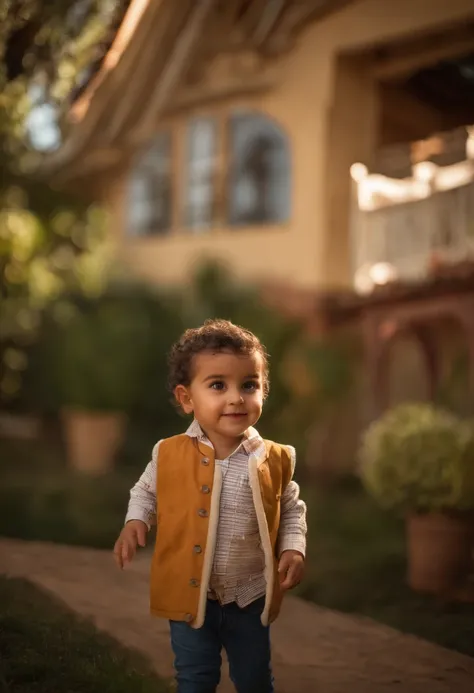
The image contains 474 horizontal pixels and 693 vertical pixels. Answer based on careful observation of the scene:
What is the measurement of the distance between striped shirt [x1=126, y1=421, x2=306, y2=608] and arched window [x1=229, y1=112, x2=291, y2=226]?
7.33 m

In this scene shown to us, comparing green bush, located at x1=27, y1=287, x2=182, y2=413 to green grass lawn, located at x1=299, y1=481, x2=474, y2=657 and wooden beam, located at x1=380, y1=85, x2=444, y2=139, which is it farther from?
wooden beam, located at x1=380, y1=85, x2=444, y2=139

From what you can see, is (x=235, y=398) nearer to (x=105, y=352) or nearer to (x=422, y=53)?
(x=422, y=53)

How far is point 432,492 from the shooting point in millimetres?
5297

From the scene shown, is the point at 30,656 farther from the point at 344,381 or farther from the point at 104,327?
the point at 104,327

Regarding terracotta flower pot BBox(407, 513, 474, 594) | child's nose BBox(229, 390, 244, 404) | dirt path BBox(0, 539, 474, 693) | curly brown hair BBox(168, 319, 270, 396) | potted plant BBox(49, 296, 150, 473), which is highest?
potted plant BBox(49, 296, 150, 473)

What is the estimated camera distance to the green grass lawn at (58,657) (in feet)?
9.56

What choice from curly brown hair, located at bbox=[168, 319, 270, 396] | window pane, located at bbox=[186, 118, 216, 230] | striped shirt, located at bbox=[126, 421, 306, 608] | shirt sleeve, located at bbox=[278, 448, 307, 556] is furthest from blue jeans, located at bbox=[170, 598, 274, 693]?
window pane, located at bbox=[186, 118, 216, 230]

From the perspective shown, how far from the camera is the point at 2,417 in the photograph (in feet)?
34.8

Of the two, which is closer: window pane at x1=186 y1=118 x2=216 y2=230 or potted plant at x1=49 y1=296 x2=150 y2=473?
potted plant at x1=49 y1=296 x2=150 y2=473

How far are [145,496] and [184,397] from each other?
1.10 ft

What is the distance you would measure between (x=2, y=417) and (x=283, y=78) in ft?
16.7

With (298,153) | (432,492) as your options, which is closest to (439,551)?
(432,492)

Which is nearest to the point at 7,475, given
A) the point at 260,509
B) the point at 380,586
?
the point at 380,586

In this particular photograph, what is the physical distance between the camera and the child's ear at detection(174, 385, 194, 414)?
9.25 ft
